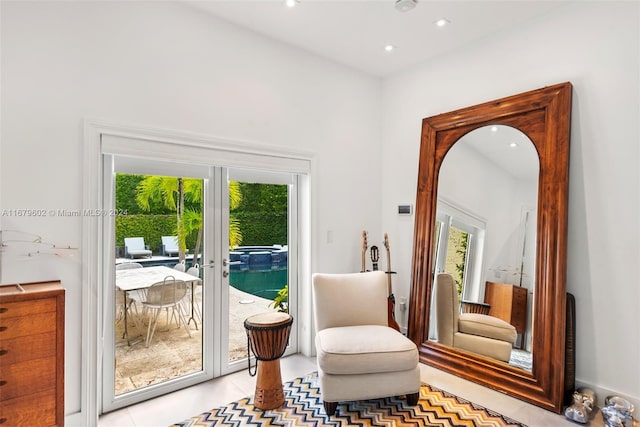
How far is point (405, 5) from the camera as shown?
2.55 metres

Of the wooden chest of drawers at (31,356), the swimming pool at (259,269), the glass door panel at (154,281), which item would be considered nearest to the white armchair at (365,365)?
the swimming pool at (259,269)

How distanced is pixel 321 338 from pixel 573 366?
5.88ft

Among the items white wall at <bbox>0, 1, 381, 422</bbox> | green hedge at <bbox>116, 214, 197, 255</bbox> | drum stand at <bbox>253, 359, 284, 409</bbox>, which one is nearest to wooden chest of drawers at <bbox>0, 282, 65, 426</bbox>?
white wall at <bbox>0, 1, 381, 422</bbox>

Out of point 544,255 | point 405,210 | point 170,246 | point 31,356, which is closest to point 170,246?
point 170,246

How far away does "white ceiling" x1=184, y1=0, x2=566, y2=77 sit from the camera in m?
2.60

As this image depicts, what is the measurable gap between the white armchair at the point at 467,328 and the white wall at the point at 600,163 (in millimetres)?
485

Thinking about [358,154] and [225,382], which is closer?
[225,382]

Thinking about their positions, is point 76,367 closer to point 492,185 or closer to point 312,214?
point 312,214

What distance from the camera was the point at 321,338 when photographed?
2.58 m

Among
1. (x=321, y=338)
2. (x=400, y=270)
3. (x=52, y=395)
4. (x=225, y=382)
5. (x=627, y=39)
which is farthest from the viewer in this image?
(x=400, y=270)

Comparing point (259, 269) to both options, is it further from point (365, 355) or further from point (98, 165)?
point (98, 165)

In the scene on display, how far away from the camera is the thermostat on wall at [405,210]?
3.65 meters

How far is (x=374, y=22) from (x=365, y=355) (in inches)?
99.8

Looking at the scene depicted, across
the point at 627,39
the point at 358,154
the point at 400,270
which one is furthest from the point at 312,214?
the point at 627,39
